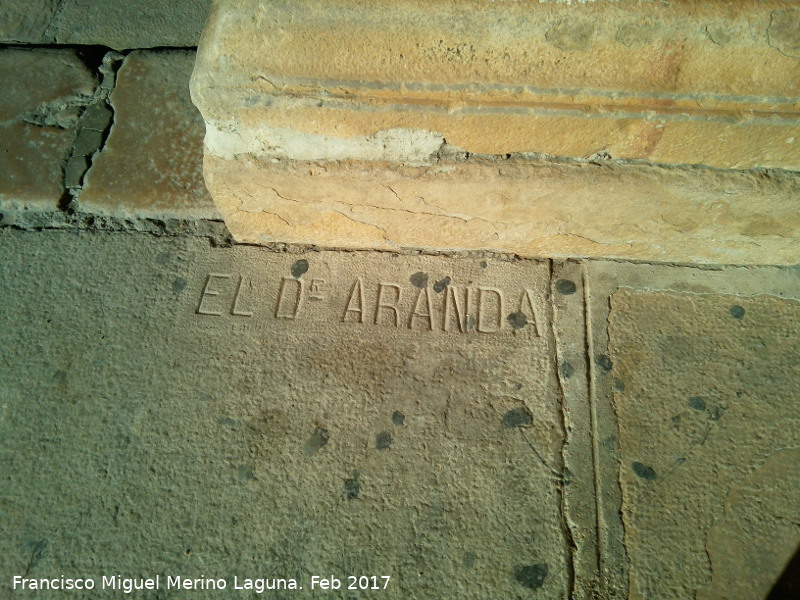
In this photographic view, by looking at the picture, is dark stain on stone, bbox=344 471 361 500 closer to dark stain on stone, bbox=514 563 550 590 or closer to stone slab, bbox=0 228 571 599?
stone slab, bbox=0 228 571 599

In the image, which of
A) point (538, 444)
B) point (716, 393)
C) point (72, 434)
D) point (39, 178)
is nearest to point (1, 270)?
point (39, 178)

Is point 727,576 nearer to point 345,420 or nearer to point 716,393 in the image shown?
point 716,393

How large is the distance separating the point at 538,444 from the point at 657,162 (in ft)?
2.83

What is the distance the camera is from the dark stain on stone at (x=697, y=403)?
1511mm

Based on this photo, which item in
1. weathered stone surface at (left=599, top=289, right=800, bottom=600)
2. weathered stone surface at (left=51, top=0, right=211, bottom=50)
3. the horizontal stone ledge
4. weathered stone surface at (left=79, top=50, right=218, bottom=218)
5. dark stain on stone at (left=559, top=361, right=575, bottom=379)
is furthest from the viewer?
weathered stone surface at (left=51, top=0, right=211, bottom=50)

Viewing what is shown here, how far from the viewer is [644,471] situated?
1.43 meters

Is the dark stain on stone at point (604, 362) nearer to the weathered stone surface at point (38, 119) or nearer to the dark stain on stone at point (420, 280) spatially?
the dark stain on stone at point (420, 280)

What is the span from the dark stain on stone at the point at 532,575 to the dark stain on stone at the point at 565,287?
0.83 meters

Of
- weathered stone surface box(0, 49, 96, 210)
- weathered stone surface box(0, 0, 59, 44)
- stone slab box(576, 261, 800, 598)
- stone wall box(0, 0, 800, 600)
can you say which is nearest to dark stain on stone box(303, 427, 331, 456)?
stone wall box(0, 0, 800, 600)

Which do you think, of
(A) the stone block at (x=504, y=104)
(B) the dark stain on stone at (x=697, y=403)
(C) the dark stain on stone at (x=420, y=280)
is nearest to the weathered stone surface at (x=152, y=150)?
(A) the stone block at (x=504, y=104)

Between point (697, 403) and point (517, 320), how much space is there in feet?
1.90

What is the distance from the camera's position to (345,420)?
1514mm

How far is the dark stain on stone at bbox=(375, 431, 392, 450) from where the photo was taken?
1.47 metres

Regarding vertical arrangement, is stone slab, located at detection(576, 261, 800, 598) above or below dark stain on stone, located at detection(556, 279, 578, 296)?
below
